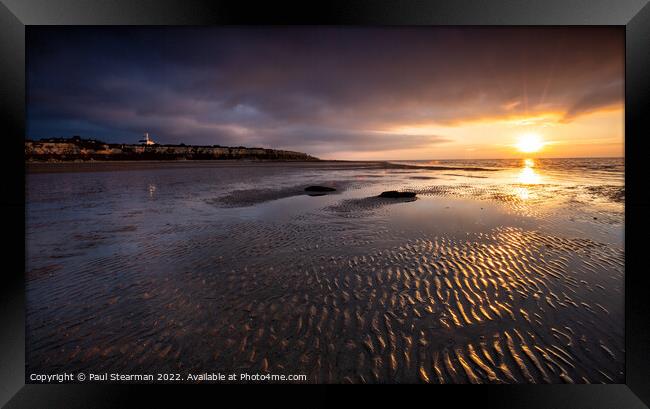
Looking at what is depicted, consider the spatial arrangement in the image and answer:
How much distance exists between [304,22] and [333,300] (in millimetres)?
4184

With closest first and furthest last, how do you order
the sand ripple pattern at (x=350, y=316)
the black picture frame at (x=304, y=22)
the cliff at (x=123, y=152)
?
the sand ripple pattern at (x=350, y=316) < the black picture frame at (x=304, y=22) < the cliff at (x=123, y=152)

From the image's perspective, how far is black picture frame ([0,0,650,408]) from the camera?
3225 mm

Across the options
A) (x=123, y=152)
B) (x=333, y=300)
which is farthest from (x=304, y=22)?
(x=123, y=152)

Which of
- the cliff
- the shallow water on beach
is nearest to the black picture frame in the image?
the shallow water on beach

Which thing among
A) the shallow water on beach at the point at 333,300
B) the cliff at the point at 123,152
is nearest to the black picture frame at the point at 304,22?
the shallow water on beach at the point at 333,300

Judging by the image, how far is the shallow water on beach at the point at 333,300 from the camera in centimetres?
313

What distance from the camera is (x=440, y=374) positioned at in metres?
2.99

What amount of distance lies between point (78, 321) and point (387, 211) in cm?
940

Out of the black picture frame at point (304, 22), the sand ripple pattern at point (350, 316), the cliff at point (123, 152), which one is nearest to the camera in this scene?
the sand ripple pattern at point (350, 316)

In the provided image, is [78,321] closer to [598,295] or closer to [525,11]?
[525,11]

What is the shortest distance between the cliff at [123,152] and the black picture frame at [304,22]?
2786 centimetres

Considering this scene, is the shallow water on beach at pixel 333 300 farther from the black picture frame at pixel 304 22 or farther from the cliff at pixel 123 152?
the cliff at pixel 123 152

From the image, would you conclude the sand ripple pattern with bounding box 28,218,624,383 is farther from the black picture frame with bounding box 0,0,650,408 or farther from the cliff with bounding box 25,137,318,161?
the cliff with bounding box 25,137,318,161

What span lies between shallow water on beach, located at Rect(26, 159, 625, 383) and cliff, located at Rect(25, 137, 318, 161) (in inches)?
1057
